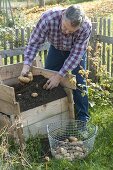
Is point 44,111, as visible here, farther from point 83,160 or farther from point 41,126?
point 83,160

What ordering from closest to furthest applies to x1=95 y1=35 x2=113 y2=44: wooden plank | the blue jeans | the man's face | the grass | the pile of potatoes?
the man's face → the grass → the pile of potatoes → the blue jeans → x1=95 y1=35 x2=113 y2=44: wooden plank

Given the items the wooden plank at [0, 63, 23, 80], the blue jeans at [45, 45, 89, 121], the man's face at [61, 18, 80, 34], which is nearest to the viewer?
the man's face at [61, 18, 80, 34]

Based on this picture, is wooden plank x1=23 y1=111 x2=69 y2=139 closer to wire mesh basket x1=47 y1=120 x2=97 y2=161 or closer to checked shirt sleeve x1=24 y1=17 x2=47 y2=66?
wire mesh basket x1=47 y1=120 x2=97 y2=161

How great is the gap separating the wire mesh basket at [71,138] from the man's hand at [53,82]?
0.46 metres

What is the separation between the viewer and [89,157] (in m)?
4.25

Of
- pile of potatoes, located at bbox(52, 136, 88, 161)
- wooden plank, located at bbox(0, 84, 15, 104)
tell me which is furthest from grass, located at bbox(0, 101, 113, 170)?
wooden plank, located at bbox(0, 84, 15, 104)

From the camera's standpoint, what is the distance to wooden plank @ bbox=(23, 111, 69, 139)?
4348mm

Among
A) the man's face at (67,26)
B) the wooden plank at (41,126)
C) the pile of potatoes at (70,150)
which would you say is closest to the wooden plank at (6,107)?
the wooden plank at (41,126)

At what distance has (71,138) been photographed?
4.38 meters

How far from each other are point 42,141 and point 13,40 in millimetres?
1980

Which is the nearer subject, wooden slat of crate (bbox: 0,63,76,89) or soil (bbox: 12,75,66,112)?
soil (bbox: 12,75,66,112)

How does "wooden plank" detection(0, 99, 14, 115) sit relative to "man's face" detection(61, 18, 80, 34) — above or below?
below

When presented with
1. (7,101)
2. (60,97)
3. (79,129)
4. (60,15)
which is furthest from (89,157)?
(60,15)

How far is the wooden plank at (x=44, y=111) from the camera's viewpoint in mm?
4262
